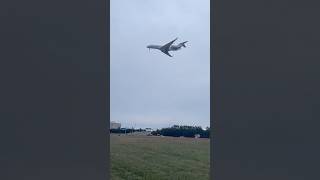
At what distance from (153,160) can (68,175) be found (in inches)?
157

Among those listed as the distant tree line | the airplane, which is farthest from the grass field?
the airplane

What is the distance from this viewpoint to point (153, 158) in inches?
235

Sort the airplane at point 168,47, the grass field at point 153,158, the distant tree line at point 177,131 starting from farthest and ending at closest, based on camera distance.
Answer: the grass field at point 153,158 → the distant tree line at point 177,131 → the airplane at point 168,47

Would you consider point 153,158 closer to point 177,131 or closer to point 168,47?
point 177,131

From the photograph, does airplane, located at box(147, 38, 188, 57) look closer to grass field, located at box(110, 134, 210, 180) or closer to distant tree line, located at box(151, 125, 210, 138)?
distant tree line, located at box(151, 125, 210, 138)

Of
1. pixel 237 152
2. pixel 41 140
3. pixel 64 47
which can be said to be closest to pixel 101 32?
pixel 64 47

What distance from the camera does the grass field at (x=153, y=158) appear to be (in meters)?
5.45

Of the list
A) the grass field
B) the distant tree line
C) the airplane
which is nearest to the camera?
the airplane

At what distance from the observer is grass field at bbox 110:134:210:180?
5445mm

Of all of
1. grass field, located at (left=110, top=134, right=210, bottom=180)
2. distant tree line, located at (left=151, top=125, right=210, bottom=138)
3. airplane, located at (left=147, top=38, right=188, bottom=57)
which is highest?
airplane, located at (left=147, top=38, right=188, bottom=57)

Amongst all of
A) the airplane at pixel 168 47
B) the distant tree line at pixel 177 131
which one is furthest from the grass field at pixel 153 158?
the airplane at pixel 168 47

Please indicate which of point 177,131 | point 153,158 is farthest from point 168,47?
point 153,158

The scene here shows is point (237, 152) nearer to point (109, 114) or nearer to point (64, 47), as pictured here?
point (109, 114)

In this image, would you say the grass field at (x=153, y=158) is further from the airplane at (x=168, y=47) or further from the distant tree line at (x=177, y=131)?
the airplane at (x=168, y=47)
